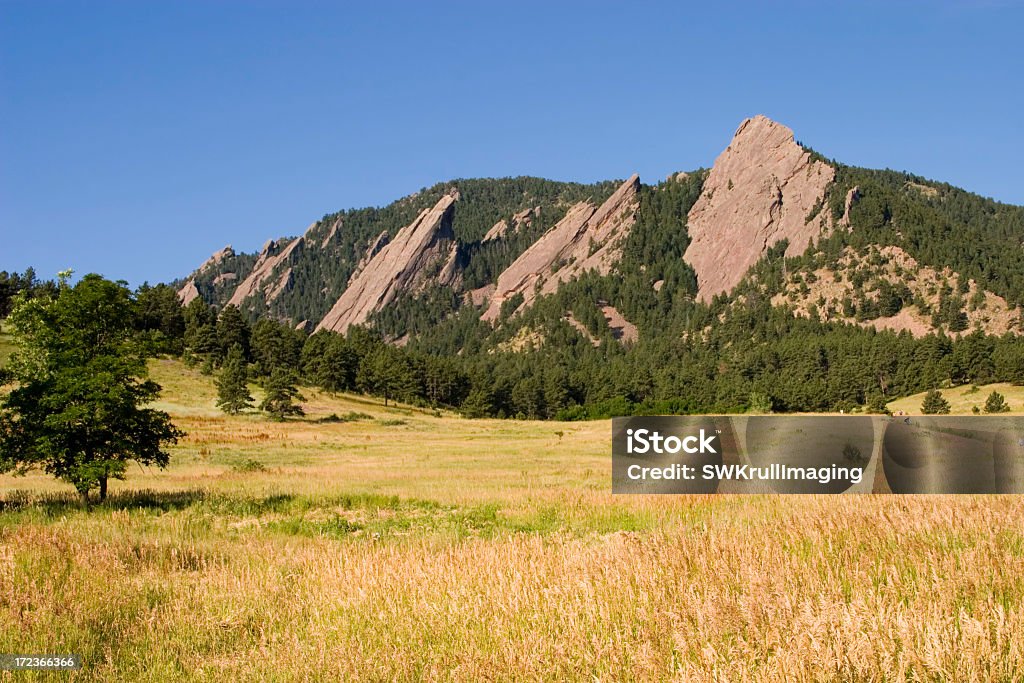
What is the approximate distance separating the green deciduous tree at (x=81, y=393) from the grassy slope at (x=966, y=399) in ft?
311

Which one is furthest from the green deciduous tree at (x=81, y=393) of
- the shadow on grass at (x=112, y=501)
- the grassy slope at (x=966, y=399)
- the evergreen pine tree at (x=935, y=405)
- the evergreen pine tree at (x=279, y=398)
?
the evergreen pine tree at (x=935, y=405)

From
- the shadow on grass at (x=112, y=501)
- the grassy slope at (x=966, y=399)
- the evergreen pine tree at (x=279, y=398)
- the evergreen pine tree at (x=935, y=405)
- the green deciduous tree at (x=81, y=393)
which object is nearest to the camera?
the shadow on grass at (x=112, y=501)

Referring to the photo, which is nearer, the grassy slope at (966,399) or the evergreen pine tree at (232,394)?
the evergreen pine tree at (232,394)

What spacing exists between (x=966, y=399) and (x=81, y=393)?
4558 inches

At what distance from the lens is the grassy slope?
93.9 meters

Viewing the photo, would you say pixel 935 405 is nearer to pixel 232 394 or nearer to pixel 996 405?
pixel 996 405

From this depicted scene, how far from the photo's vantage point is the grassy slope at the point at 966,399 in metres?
93.9

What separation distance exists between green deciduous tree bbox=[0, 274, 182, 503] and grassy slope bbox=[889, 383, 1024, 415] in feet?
311

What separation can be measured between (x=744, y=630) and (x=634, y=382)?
139 m

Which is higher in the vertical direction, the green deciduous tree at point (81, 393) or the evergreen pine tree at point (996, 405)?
the green deciduous tree at point (81, 393)

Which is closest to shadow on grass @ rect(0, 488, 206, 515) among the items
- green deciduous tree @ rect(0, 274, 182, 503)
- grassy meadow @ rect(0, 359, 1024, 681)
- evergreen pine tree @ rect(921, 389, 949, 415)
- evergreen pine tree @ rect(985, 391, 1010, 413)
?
green deciduous tree @ rect(0, 274, 182, 503)

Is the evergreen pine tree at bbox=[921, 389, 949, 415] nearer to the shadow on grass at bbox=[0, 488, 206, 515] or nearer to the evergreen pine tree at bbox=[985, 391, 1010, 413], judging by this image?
the evergreen pine tree at bbox=[985, 391, 1010, 413]

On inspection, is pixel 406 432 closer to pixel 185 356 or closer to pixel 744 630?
pixel 185 356

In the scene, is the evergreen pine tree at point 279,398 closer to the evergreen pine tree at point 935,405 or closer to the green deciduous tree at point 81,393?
the green deciduous tree at point 81,393
